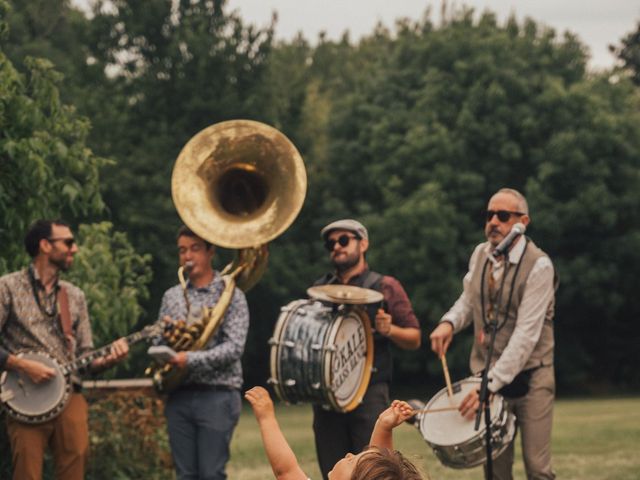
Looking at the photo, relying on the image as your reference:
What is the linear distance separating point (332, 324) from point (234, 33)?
33.3 meters

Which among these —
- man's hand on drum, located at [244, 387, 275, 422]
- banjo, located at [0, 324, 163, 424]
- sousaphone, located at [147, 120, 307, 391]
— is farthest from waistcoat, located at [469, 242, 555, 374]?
man's hand on drum, located at [244, 387, 275, 422]

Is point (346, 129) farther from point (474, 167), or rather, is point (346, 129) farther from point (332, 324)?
point (332, 324)

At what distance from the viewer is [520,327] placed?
838 cm

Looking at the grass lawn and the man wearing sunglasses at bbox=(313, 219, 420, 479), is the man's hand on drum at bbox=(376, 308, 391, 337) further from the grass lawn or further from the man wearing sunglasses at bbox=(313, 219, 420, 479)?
the grass lawn

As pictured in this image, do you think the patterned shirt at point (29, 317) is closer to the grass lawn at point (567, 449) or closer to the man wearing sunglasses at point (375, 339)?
the man wearing sunglasses at point (375, 339)

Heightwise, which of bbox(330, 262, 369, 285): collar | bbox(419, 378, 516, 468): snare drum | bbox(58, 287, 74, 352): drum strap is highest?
bbox(330, 262, 369, 285): collar

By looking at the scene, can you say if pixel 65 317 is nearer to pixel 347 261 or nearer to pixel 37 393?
pixel 37 393

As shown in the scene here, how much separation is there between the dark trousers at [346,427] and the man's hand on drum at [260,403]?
3091mm

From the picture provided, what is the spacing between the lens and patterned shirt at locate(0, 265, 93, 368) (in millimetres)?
8719

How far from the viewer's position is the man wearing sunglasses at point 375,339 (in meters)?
8.88

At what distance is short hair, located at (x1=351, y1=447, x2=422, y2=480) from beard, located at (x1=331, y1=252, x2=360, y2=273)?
4.31 metres

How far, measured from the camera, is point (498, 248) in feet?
26.7

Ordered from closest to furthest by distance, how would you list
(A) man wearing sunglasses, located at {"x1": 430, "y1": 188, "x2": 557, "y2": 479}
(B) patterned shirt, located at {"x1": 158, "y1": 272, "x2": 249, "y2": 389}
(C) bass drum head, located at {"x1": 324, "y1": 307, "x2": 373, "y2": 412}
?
(A) man wearing sunglasses, located at {"x1": 430, "y1": 188, "x2": 557, "y2": 479}, (C) bass drum head, located at {"x1": 324, "y1": 307, "x2": 373, "y2": 412}, (B) patterned shirt, located at {"x1": 158, "y1": 272, "x2": 249, "y2": 389}

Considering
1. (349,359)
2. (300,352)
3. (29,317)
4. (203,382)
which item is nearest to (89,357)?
(29,317)
